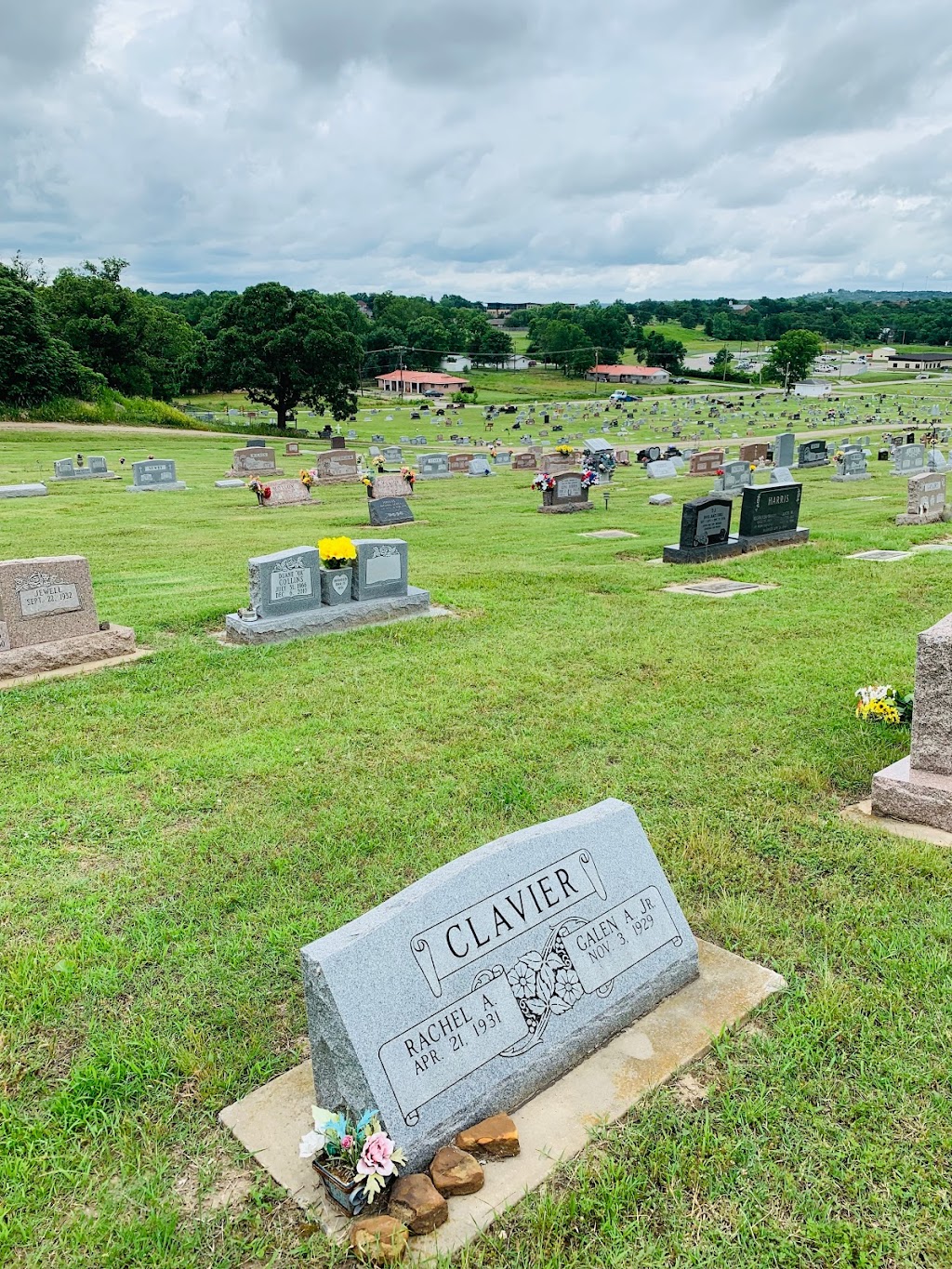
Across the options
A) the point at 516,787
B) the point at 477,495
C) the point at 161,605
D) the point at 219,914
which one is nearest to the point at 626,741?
the point at 516,787

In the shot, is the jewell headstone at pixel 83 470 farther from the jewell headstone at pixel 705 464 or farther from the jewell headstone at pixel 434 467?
the jewell headstone at pixel 705 464

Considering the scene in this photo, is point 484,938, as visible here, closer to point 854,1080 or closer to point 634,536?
point 854,1080

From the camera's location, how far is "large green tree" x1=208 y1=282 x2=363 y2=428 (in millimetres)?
45031

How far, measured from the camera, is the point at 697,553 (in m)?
13.9

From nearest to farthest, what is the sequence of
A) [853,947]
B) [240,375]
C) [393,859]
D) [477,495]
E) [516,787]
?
1. [853,947]
2. [393,859]
3. [516,787]
4. [477,495]
5. [240,375]

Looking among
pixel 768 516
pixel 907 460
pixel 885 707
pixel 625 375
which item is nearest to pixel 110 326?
pixel 907 460

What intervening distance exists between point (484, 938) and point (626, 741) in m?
3.60

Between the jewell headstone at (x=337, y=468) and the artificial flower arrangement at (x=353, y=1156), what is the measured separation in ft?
83.6

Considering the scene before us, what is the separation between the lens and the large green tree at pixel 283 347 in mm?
45031

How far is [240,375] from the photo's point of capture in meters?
45.0

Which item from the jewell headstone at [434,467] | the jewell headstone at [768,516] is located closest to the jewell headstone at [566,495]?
the jewell headstone at [768,516]

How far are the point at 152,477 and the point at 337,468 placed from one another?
5.44 m

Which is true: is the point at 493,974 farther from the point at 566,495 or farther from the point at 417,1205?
the point at 566,495

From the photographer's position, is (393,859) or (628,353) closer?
(393,859)
